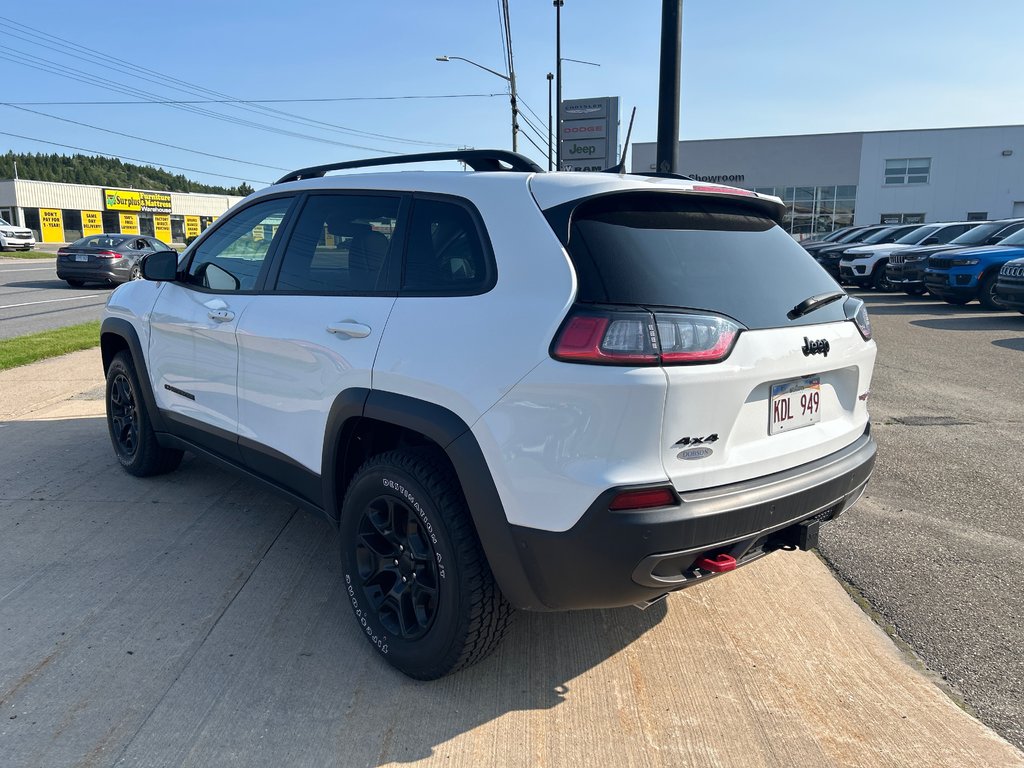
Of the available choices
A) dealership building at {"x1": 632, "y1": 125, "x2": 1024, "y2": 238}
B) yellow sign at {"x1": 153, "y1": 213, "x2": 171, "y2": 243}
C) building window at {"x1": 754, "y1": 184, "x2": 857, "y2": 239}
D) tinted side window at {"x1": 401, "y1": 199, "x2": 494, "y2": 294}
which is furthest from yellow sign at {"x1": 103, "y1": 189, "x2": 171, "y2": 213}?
tinted side window at {"x1": 401, "y1": 199, "x2": 494, "y2": 294}

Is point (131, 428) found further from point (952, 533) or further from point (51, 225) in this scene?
point (51, 225)

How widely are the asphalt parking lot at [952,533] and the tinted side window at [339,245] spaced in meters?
2.73

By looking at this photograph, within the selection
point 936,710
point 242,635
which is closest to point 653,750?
point 936,710

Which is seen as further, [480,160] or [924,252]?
[924,252]

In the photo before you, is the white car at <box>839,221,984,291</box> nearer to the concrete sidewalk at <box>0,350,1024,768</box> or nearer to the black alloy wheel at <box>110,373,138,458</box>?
the concrete sidewalk at <box>0,350,1024,768</box>

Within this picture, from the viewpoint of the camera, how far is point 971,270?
14.3 meters

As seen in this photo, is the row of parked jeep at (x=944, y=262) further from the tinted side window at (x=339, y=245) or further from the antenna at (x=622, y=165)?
the tinted side window at (x=339, y=245)

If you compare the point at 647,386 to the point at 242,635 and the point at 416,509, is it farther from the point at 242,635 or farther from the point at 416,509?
the point at 242,635

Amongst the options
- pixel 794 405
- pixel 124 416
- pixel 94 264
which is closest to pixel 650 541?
pixel 794 405

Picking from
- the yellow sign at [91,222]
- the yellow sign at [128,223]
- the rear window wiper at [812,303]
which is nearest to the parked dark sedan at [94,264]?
the rear window wiper at [812,303]

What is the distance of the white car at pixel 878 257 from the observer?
1861 cm

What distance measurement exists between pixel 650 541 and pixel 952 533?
2.82 meters

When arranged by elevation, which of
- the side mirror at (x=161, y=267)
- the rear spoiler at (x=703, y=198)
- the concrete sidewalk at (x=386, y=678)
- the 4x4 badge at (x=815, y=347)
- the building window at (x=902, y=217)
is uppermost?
the building window at (x=902, y=217)

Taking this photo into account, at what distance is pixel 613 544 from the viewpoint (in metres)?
2.20
